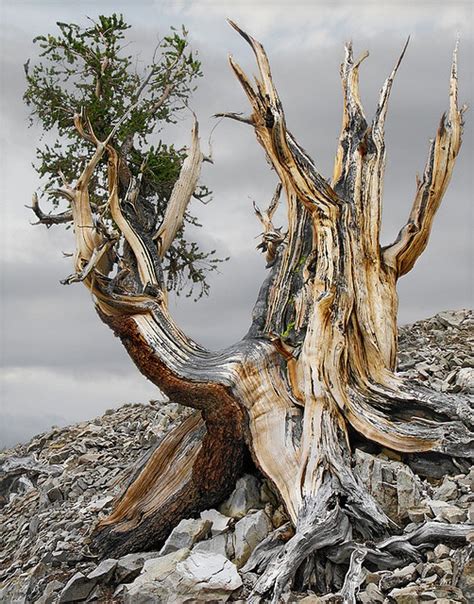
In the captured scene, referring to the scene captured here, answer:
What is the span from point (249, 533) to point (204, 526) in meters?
0.49

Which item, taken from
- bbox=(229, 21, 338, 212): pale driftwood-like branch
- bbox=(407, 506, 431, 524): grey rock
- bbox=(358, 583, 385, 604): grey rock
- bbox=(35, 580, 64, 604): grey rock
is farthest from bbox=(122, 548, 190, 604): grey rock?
Result: bbox=(229, 21, 338, 212): pale driftwood-like branch

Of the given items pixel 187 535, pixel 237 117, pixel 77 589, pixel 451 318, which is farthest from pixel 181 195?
pixel 451 318

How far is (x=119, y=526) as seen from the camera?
27.7 feet

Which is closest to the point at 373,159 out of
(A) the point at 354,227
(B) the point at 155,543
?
(A) the point at 354,227

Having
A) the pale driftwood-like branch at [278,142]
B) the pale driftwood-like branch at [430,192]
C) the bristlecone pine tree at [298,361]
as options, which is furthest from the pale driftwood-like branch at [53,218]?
the pale driftwood-like branch at [430,192]

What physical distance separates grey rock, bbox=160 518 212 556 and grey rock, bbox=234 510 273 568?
12.9 inches

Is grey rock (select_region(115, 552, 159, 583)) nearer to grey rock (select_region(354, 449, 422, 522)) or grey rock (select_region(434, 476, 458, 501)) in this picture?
grey rock (select_region(354, 449, 422, 522))

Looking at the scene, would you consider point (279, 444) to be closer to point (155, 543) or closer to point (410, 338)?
point (155, 543)

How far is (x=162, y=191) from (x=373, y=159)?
2993 mm

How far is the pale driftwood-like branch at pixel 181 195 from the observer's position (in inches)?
395

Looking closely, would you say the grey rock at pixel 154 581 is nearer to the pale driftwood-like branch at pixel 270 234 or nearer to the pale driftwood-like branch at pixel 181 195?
the pale driftwood-like branch at pixel 181 195

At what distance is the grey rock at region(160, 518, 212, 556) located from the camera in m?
7.47

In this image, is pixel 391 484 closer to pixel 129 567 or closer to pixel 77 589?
pixel 129 567

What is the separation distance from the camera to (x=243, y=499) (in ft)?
26.1
